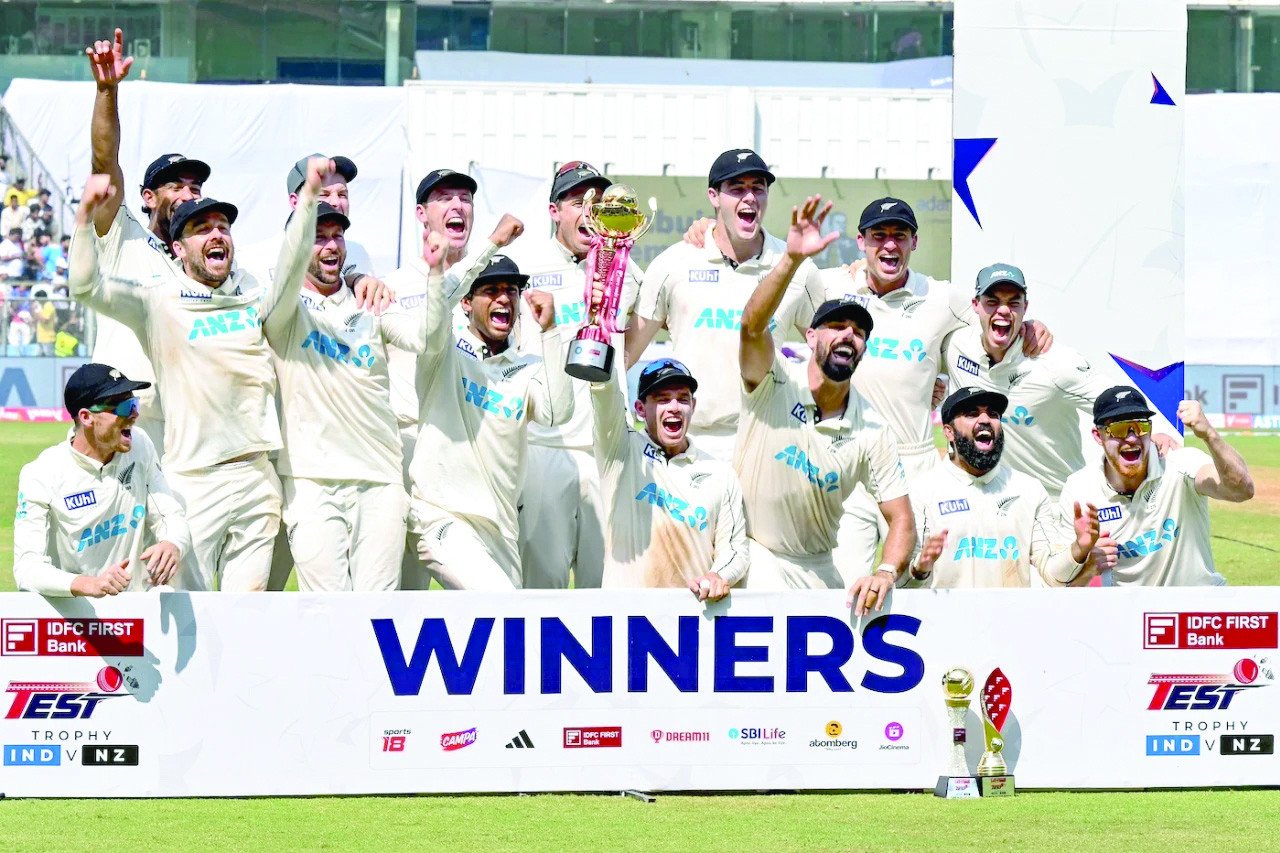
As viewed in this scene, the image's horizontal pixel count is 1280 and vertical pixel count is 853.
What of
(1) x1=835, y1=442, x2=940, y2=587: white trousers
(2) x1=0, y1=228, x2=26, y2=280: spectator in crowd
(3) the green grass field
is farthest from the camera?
(2) x1=0, y1=228, x2=26, y2=280: spectator in crowd

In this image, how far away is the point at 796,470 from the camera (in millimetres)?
8203

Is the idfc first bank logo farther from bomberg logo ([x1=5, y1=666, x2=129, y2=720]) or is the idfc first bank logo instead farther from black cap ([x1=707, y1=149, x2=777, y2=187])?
black cap ([x1=707, y1=149, x2=777, y2=187])

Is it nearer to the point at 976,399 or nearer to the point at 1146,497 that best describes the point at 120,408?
the point at 976,399

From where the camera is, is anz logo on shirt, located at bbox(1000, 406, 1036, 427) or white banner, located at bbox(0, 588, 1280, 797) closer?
white banner, located at bbox(0, 588, 1280, 797)

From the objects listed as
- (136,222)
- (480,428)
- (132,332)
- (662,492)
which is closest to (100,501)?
(132,332)

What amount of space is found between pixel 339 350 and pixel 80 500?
147 cm

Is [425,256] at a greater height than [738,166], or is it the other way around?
[738,166]

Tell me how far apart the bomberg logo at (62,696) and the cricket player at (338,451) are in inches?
52.3

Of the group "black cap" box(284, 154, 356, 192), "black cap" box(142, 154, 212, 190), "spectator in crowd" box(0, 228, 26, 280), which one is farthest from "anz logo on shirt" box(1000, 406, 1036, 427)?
"spectator in crowd" box(0, 228, 26, 280)

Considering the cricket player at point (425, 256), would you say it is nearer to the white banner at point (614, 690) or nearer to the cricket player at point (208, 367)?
the cricket player at point (208, 367)

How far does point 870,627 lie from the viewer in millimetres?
7504

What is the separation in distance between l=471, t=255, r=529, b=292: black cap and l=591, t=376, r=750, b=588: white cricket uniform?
2.75 ft

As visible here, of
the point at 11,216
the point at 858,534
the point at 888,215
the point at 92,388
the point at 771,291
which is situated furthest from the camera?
the point at 11,216

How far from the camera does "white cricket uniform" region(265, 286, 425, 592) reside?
8.44 m
